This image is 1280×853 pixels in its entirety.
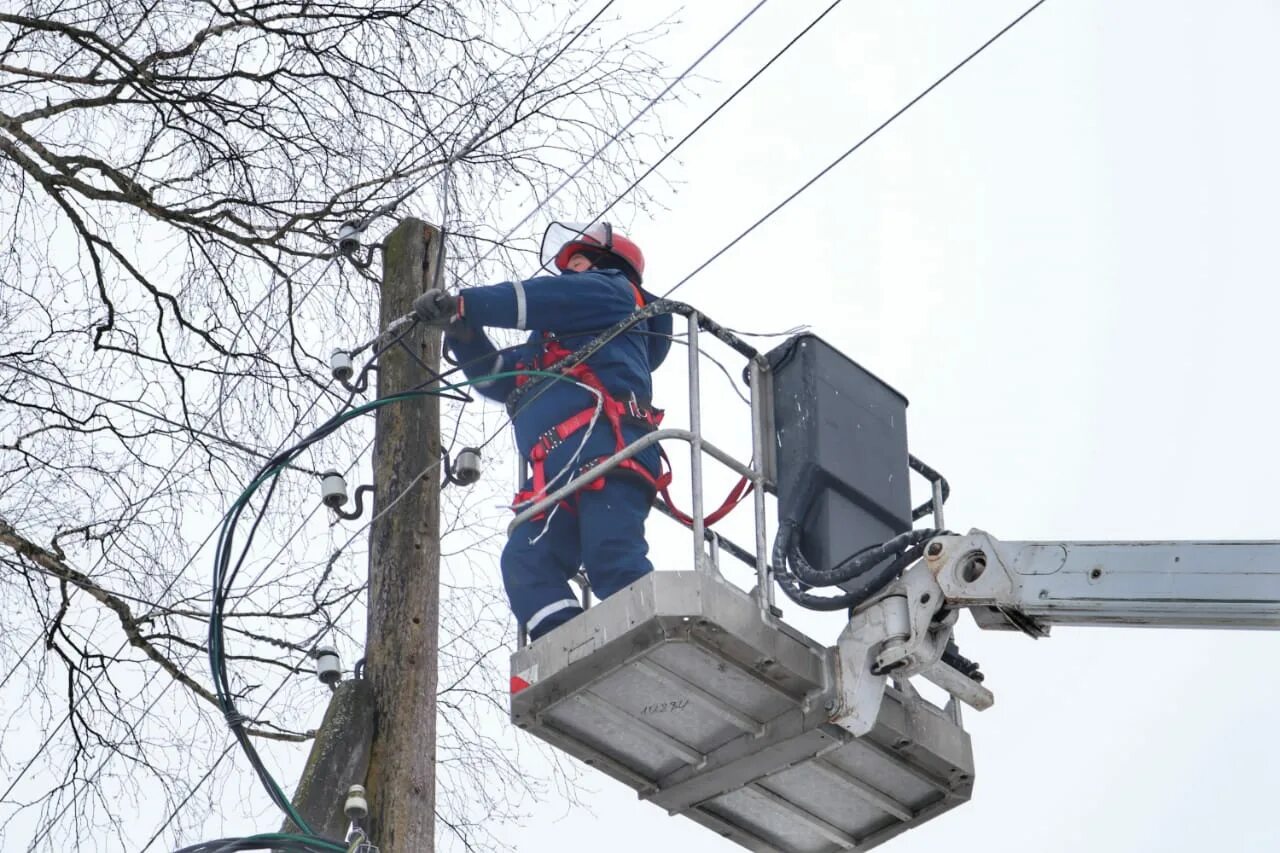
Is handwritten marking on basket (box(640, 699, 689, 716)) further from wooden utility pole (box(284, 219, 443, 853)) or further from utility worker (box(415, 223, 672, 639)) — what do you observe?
wooden utility pole (box(284, 219, 443, 853))

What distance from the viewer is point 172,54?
391 inches

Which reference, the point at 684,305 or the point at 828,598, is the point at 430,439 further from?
the point at 828,598

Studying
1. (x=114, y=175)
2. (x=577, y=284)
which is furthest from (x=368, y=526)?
(x=114, y=175)

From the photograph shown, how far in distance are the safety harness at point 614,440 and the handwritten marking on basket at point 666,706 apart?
795 mm

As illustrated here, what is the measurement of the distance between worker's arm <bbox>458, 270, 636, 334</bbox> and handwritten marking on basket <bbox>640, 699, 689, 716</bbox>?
4.97 feet

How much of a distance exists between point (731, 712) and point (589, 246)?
88.2 inches

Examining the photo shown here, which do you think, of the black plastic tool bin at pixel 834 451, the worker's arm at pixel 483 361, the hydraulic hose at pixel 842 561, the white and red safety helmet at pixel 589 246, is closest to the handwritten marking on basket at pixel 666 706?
the hydraulic hose at pixel 842 561

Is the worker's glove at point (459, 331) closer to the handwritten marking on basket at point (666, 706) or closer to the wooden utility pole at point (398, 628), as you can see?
the wooden utility pole at point (398, 628)

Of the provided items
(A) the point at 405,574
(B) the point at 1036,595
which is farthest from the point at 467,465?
(B) the point at 1036,595

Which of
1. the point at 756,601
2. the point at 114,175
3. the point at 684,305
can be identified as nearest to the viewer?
Result: the point at 756,601

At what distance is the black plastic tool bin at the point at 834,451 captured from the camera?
26.4ft

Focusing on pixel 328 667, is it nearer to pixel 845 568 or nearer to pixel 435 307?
pixel 435 307

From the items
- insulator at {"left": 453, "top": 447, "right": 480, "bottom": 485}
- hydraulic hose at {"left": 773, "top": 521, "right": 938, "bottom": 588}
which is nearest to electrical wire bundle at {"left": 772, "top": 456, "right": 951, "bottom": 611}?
hydraulic hose at {"left": 773, "top": 521, "right": 938, "bottom": 588}

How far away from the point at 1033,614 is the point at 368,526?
2.30m
